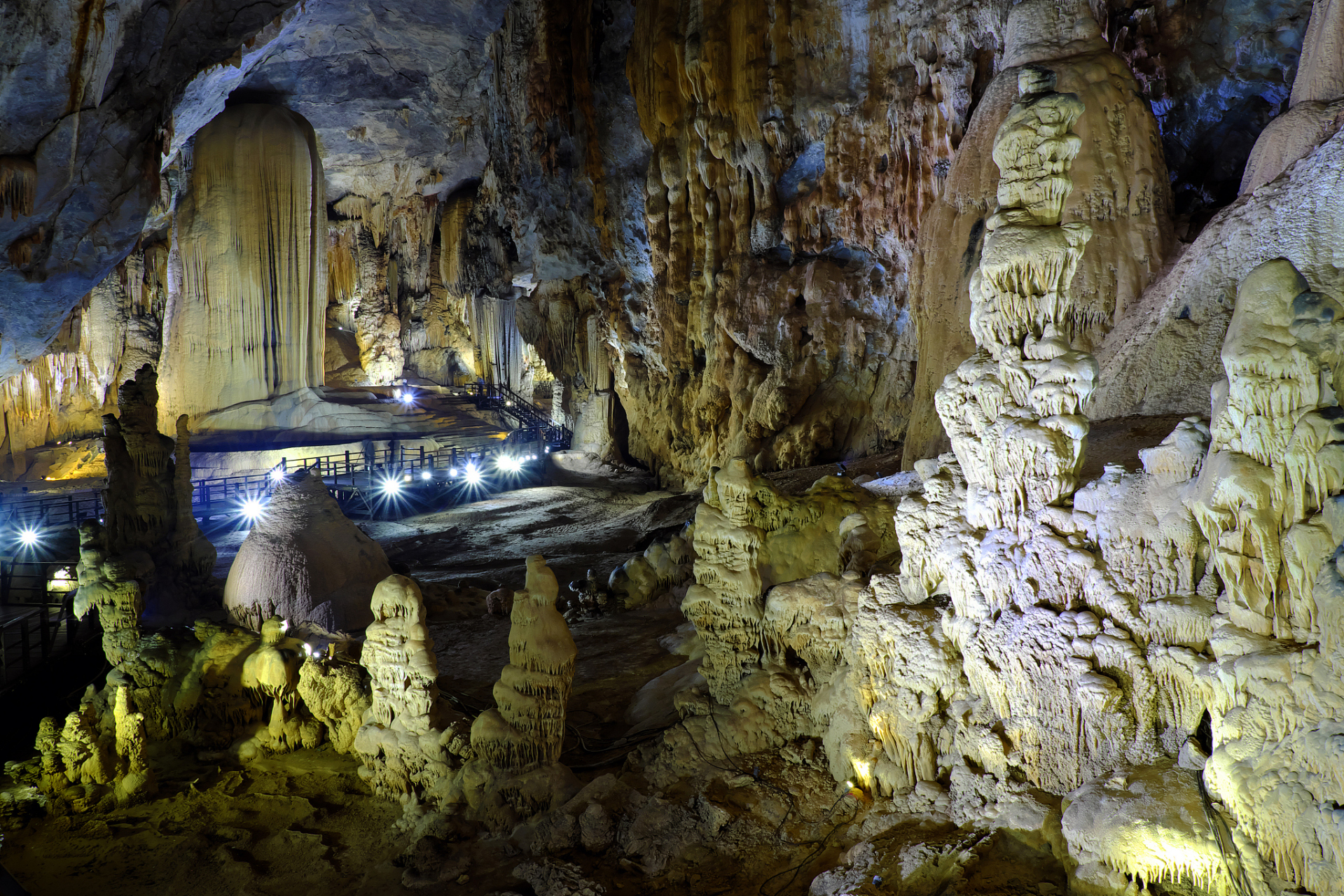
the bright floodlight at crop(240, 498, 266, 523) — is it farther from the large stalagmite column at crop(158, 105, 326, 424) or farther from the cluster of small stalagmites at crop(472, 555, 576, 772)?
the cluster of small stalagmites at crop(472, 555, 576, 772)

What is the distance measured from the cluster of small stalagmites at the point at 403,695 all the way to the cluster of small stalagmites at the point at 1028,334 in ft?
13.6

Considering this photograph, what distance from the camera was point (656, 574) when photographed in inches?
445

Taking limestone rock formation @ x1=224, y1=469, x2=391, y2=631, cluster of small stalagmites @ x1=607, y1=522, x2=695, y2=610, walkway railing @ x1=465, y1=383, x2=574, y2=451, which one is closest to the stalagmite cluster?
cluster of small stalagmites @ x1=607, y1=522, x2=695, y2=610

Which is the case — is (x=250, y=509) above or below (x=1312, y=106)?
below

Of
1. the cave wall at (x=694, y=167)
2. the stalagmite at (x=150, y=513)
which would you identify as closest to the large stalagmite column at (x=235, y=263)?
the cave wall at (x=694, y=167)

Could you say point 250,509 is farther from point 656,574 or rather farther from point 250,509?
point 656,574

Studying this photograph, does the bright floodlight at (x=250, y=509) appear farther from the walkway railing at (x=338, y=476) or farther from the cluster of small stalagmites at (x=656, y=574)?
the cluster of small stalagmites at (x=656, y=574)

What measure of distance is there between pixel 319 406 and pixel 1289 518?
21115 millimetres

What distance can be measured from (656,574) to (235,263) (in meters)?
15.6

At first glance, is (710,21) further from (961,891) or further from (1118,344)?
(961,891)

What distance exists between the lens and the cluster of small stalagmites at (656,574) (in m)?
11.1

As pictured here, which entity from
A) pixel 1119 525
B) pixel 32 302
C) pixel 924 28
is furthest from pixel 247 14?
pixel 1119 525

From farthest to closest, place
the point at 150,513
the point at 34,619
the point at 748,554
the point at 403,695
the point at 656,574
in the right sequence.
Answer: the point at 656,574 < the point at 150,513 < the point at 34,619 < the point at 748,554 < the point at 403,695

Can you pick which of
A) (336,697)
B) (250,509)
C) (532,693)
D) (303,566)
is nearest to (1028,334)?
(532,693)
